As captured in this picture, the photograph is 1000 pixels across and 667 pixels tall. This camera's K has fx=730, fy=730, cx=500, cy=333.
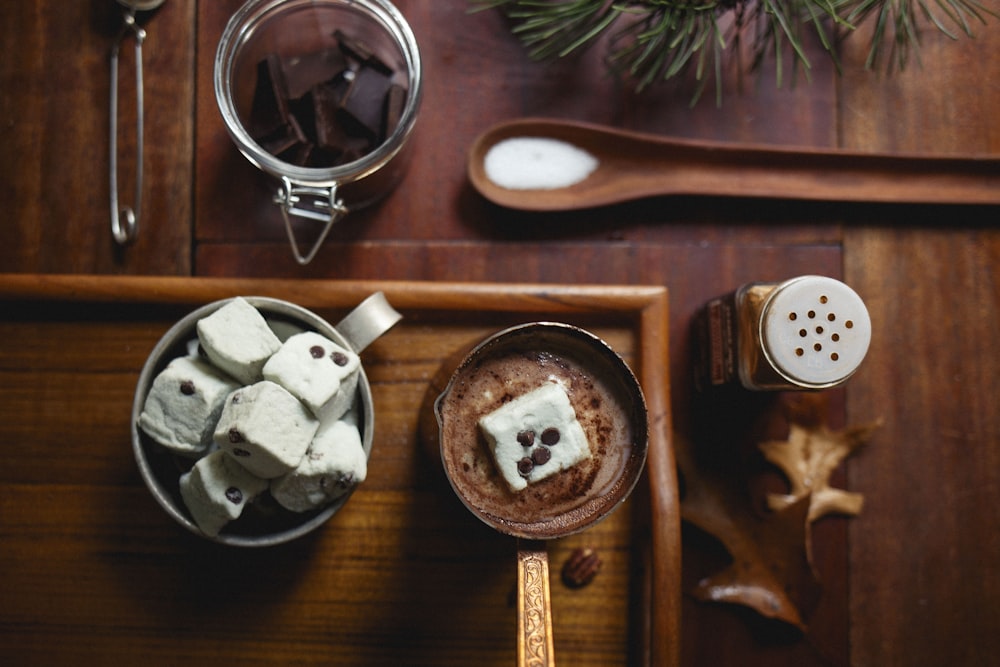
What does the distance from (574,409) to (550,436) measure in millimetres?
49

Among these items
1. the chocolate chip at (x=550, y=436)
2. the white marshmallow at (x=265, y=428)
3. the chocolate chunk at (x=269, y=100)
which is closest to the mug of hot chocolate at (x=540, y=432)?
the chocolate chip at (x=550, y=436)

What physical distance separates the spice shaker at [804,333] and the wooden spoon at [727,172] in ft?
0.57

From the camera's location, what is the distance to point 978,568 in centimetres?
86

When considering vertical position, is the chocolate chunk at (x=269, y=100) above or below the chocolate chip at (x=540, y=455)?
above

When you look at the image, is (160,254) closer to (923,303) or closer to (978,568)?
(923,303)

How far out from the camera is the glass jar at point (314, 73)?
0.71 metres

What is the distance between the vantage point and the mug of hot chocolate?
2.06 ft

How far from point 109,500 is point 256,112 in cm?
43

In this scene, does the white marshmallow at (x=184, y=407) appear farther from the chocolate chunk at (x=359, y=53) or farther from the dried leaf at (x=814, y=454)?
the dried leaf at (x=814, y=454)

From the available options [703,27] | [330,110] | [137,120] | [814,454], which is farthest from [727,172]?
[137,120]

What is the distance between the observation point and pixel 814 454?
2.77 ft

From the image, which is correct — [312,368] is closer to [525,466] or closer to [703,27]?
[525,466]

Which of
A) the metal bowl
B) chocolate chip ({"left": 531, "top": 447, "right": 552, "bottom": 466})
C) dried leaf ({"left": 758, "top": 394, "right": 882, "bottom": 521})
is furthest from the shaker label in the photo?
the metal bowl

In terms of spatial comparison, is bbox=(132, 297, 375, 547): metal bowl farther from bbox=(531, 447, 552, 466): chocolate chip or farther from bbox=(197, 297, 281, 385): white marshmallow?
bbox=(531, 447, 552, 466): chocolate chip
